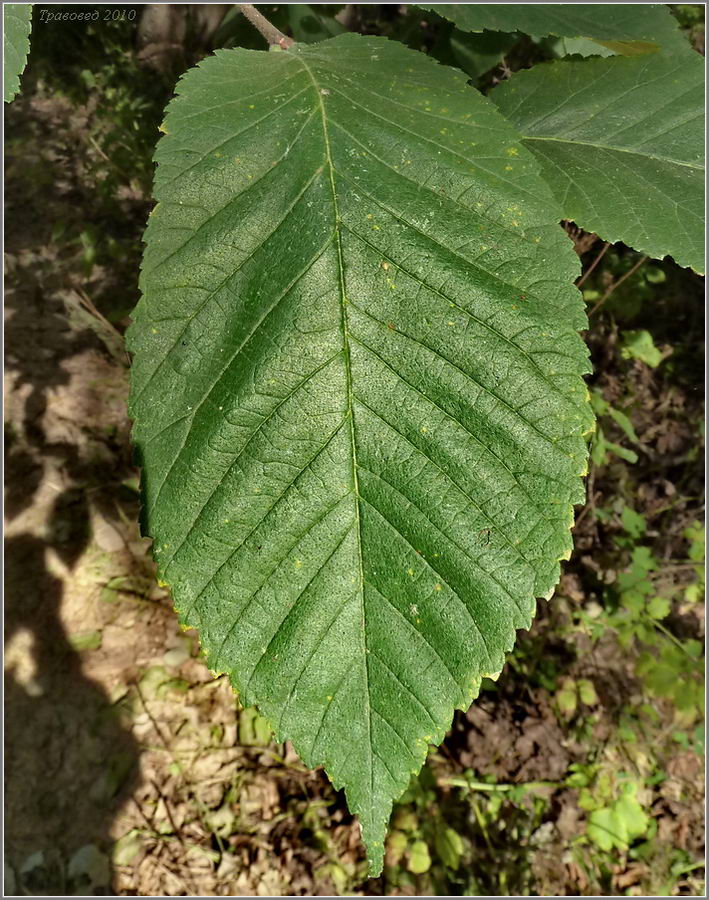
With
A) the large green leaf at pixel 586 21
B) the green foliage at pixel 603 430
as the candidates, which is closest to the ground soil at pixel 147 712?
the green foliage at pixel 603 430

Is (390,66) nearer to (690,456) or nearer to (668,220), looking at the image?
(668,220)

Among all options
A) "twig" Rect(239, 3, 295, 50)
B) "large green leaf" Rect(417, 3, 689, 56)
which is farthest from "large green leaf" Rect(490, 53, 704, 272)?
"twig" Rect(239, 3, 295, 50)

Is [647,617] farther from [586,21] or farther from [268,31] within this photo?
[268,31]

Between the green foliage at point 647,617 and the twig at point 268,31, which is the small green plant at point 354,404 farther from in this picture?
the green foliage at point 647,617

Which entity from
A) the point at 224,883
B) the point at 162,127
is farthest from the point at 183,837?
the point at 162,127

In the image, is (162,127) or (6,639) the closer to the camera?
(162,127)

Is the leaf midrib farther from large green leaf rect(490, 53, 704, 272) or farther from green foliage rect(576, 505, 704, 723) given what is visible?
green foliage rect(576, 505, 704, 723)
